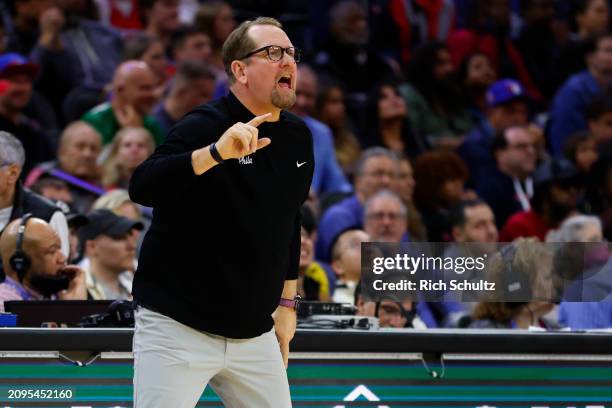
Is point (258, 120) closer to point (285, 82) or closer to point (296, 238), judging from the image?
point (285, 82)

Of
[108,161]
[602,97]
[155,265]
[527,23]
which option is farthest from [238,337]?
[527,23]

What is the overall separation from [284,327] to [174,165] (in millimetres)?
900

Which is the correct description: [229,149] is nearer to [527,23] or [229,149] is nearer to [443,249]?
[443,249]

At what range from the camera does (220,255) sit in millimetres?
4344

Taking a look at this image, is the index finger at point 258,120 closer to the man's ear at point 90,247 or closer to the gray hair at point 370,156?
the man's ear at point 90,247

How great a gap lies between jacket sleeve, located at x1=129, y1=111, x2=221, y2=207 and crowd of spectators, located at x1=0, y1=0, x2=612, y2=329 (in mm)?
1694

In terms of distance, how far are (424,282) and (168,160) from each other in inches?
62.7

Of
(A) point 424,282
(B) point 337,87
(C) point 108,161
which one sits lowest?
(A) point 424,282

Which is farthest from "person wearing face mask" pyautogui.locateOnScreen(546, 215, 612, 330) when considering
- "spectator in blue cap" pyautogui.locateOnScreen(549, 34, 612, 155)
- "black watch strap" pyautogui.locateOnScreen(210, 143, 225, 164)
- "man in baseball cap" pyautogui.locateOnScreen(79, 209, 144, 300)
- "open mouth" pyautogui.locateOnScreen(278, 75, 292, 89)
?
"spectator in blue cap" pyautogui.locateOnScreen(549, 34, 612, 155)

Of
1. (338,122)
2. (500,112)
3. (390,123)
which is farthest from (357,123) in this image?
(500,112)

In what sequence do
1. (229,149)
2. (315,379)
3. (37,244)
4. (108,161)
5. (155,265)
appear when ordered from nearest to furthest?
(229,149)
(155,265)
(315,379)
(37,244)
(108,161)

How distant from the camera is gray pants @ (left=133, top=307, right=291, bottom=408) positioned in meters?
4.30

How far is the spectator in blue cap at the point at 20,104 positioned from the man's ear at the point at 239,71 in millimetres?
4958

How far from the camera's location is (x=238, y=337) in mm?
4371
